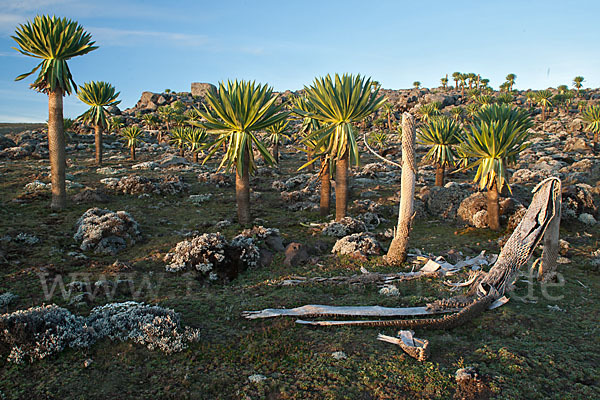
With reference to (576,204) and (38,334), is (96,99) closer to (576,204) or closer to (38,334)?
(38,334)

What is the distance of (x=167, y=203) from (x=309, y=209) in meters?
7.30

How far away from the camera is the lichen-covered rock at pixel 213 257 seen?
916 cm

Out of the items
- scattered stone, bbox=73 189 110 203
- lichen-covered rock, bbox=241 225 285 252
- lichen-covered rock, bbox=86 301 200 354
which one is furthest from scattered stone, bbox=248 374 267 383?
scattered stone, bbox=73 189 110 203

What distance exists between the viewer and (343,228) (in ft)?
42.0

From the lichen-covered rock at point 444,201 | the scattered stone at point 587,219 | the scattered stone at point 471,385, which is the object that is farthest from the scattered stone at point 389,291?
the scattered stone at point 587,219

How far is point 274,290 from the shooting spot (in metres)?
7.98

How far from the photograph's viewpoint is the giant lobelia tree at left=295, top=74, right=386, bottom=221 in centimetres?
1270

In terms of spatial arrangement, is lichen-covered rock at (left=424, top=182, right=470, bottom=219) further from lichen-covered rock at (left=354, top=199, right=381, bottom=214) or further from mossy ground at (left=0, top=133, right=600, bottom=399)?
mossy ground at (left=0, top=133, right=600, bottom=399)

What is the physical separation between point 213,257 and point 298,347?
4712 millimetres

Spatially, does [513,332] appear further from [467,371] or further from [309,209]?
[309,209]

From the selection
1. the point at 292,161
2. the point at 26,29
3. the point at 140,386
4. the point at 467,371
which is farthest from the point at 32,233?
the point at 292,161

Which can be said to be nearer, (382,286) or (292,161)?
(382,286)

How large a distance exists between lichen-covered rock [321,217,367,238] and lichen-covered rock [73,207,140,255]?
6743 mm

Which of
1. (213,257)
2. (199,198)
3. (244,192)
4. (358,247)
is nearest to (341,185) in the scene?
(244,192)
